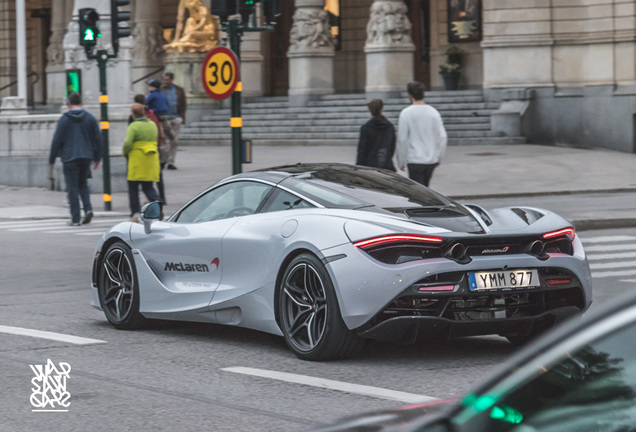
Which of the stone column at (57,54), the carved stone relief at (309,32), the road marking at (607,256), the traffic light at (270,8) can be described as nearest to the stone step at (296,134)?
the carved stone relief at (309,32)

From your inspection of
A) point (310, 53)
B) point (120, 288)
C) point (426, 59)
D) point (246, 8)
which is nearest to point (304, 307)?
point (120, 288)

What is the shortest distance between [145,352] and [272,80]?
116 ft

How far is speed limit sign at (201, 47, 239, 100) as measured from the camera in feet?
47.6

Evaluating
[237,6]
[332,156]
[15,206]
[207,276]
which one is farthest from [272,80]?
[207,276]

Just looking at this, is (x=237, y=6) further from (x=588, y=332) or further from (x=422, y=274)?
(x=588, y=332)

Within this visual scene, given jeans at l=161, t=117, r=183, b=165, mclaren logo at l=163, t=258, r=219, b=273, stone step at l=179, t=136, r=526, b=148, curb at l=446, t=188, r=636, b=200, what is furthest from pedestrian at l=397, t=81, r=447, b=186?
stone step at l=179, t=136, r=526, b=148

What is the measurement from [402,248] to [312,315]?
2.19 ft

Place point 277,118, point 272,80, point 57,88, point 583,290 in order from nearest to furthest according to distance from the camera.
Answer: point 583,290 → point 277,118 → point 272,80 → point 57,88

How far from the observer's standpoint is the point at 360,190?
8.03 meters

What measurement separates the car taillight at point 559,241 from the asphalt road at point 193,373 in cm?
73

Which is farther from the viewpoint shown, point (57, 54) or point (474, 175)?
point (57, 54)

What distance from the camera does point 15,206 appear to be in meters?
21.8

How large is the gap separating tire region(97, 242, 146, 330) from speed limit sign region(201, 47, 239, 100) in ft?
18.3

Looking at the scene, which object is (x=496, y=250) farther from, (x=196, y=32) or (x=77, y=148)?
(x=196, y=32)
